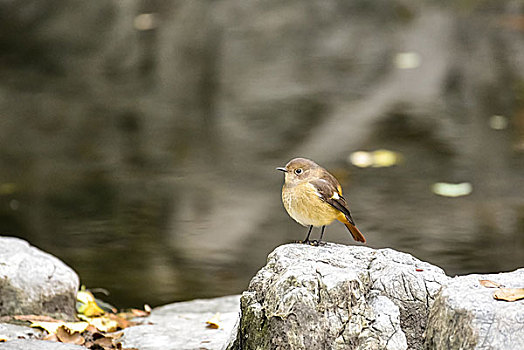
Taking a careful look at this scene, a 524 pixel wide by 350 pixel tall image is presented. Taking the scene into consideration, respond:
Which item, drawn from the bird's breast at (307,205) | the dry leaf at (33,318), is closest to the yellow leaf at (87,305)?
the dry leaf at (33,318)

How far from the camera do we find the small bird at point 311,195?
327 cm

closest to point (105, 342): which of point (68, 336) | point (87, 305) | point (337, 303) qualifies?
point (68, 336)

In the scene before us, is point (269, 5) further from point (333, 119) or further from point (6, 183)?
point (6, 183)

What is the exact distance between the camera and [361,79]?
29.6ft

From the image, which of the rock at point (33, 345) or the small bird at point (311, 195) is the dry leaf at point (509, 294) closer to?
→ the small bird at point (311, 195)

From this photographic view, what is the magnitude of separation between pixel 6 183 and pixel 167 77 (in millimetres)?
3068

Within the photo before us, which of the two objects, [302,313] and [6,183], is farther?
[6,183]

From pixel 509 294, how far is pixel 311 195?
957 millimetres

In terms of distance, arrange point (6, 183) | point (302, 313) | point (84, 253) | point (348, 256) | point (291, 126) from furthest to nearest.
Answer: point (291, 126), point (6, 183), point (84, 253), point (348, 256), point (302, 313)

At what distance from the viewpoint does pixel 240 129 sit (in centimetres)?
793

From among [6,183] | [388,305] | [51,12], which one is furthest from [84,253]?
[51,12]

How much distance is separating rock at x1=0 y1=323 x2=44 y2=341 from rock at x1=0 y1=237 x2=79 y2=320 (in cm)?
21

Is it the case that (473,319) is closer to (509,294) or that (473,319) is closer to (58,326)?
(509,294)

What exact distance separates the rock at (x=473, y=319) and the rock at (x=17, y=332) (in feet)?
5.97
